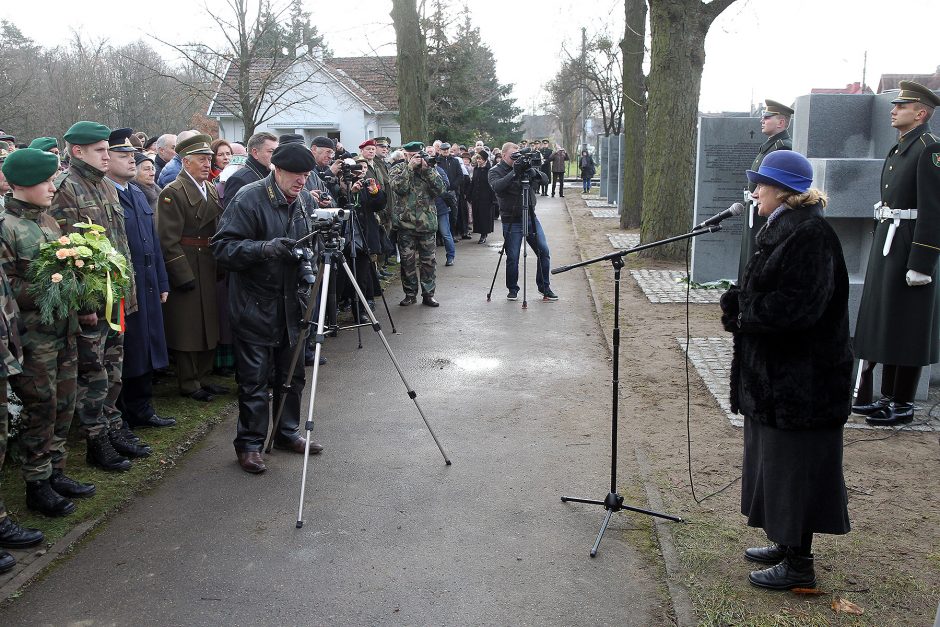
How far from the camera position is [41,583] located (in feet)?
13.4

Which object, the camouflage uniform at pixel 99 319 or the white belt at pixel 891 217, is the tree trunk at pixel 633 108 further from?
the camouflage uniform at pixel 99 319

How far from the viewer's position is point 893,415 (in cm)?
630

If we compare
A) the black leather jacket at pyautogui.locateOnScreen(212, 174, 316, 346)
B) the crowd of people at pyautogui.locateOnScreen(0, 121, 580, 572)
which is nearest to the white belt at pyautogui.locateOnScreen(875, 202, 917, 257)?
the crowd of people at pyautogui.locateOnScreen(0, 121, 580, 572)

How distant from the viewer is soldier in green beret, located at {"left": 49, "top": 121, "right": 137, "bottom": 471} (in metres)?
5.18

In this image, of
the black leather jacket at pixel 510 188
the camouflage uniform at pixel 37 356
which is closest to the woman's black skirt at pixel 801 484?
the camouflage uniform at pixel 37 356

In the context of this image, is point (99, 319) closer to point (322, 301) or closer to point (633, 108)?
point (322, 301)

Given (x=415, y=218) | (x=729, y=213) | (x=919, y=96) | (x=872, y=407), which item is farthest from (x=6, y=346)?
(x=415, y=218)

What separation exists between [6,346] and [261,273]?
1.62m

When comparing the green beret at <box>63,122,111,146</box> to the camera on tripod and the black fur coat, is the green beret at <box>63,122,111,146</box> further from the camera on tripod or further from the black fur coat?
the camera on tripod

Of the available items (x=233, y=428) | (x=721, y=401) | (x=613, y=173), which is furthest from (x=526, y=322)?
(x=613, y=173)

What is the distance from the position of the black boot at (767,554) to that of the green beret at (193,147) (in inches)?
199

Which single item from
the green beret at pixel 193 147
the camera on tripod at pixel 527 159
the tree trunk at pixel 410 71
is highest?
the tree trunk at pixel 410 71

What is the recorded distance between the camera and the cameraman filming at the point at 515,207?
11.1m

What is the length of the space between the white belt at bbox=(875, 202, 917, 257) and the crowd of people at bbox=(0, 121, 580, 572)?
3976mm
